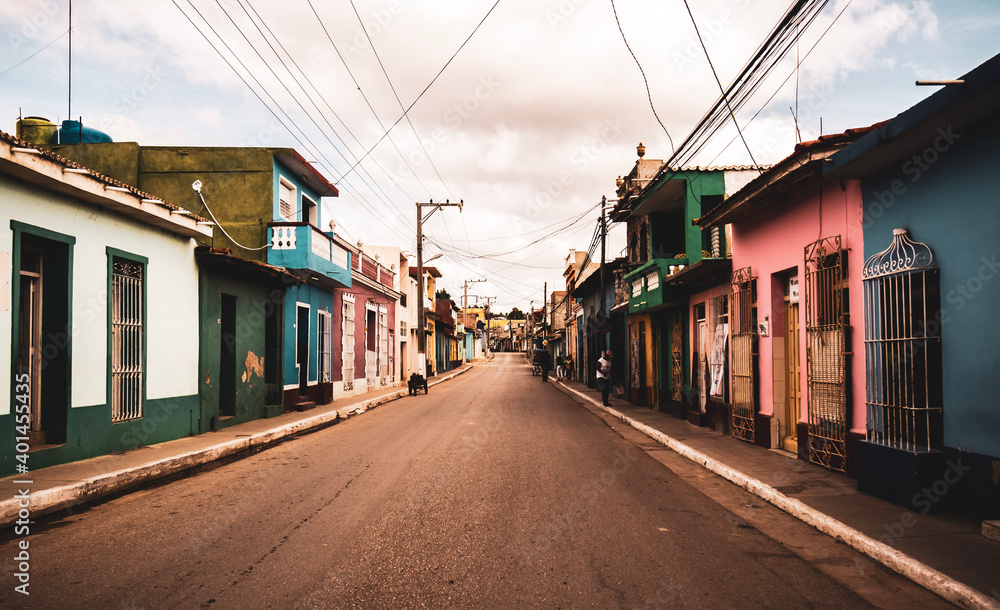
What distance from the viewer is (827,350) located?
348 inches

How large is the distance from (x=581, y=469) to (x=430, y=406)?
1143 cm

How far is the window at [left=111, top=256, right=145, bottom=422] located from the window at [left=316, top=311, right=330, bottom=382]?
30.8 feet

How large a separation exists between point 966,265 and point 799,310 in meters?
3.77

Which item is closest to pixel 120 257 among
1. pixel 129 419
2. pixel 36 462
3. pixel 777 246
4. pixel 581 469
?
pixel 129 419

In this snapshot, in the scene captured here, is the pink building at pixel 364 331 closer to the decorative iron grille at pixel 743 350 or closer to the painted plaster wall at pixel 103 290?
the painted plaster wall at pixel 103 290

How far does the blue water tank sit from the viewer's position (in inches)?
688

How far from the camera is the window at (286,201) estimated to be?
18.5 metres

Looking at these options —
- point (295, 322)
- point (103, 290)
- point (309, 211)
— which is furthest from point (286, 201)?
point (103, 290)

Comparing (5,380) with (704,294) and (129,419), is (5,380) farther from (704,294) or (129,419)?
(704,294)

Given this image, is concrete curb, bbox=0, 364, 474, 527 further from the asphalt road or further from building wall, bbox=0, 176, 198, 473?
building wall, bbox=0, 176, 198, 473

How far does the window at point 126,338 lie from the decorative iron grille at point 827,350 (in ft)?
35.0

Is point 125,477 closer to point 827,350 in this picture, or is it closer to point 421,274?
point 827,350

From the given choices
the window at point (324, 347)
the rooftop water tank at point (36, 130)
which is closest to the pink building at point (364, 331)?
the window at point (324, 347)

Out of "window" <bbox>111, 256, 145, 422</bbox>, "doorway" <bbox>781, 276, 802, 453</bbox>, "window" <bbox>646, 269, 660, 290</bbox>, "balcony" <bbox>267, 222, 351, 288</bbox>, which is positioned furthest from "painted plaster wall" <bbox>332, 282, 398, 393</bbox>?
"doorway" <bbox>781, 276, 802, 453</bbox>
